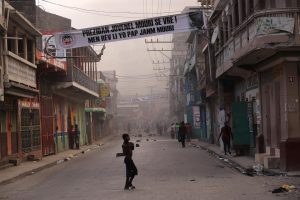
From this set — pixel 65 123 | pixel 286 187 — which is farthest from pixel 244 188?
pixel 65 123

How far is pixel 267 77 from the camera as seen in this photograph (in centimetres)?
2191

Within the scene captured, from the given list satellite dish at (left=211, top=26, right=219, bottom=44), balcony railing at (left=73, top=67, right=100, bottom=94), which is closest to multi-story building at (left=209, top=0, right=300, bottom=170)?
satellite dish at (left=211, top=26, right=219, bottom=44)

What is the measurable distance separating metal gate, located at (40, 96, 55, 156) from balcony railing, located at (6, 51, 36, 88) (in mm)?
6038

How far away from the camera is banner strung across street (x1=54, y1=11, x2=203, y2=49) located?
21594 millimetres

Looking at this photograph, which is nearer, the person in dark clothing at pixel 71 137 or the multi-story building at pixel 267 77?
the multi-story building at pixel 267 77

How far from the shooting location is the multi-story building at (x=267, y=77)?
18.0 meters

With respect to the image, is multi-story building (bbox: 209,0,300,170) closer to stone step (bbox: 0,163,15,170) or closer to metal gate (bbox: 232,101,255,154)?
metal gate (bbox: 232,101,255,154)

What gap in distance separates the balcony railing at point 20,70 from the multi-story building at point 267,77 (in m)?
8.86

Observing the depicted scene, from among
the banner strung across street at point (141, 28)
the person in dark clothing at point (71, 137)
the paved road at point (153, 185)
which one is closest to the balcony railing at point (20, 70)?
the banner strung across street at point (141, 28)

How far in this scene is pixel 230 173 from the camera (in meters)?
19.3

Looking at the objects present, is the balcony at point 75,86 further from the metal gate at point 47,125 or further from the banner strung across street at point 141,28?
the banner strung across street at point 141,28

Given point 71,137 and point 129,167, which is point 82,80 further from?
point 129,167

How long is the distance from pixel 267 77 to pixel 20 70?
34.4ft

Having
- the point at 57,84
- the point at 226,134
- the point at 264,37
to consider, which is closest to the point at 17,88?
the point at 226,134
